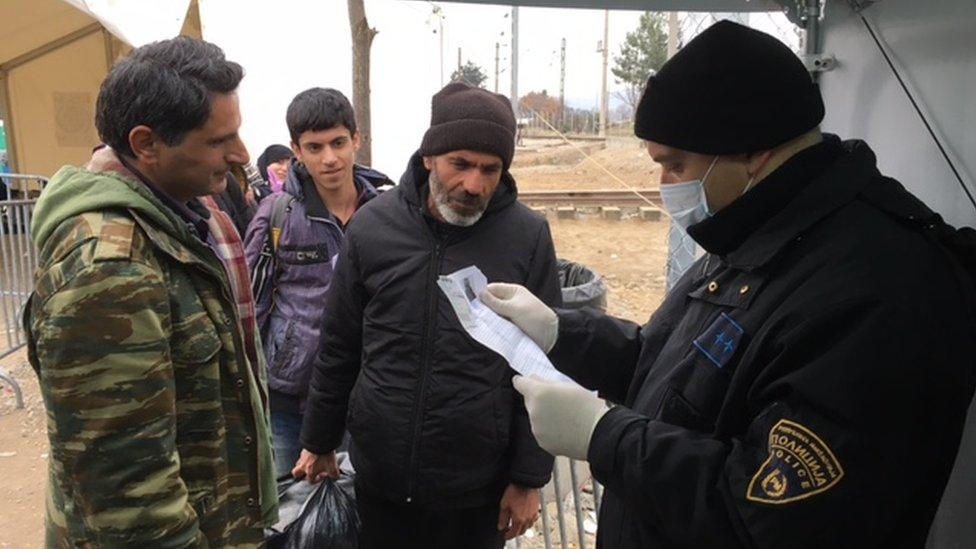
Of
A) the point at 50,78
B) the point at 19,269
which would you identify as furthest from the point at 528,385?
the point at 50,78

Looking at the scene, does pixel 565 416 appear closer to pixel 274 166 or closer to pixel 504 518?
pixel 504 518

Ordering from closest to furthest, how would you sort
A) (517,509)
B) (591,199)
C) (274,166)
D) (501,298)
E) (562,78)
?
1. (501,298)
2. (517,509)
3. (274,166)
4. (591,199)
5. (562,78)

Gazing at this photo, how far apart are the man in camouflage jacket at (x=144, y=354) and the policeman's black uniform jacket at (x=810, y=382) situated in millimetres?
821

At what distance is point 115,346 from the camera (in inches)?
52.0

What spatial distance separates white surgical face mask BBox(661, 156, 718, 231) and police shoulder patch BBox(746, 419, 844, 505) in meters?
0.48

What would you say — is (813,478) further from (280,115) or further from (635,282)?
(635,282)

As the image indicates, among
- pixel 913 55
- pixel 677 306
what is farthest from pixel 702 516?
pixel 913 55

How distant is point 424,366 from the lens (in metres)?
2.09

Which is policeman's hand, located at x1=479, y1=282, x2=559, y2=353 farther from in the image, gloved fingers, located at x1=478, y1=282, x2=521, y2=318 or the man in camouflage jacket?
the man in camouflage jacket

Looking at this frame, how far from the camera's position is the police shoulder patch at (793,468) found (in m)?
1.02

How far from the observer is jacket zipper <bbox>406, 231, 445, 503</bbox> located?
2.07 meters

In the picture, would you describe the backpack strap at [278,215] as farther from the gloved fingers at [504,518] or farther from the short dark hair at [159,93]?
the gloved fingers at [504,518]

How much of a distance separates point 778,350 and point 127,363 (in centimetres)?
113

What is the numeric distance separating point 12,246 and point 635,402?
5.61 meters
